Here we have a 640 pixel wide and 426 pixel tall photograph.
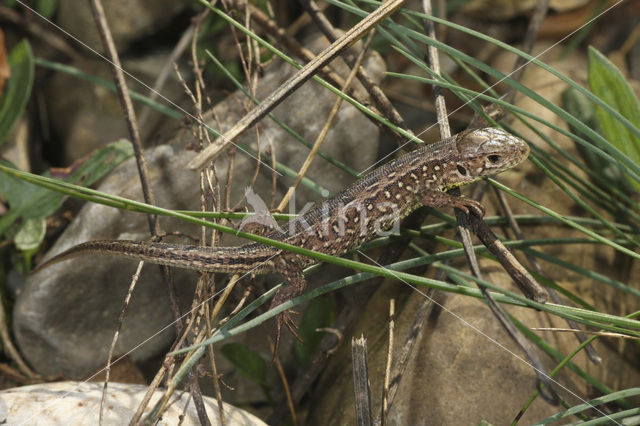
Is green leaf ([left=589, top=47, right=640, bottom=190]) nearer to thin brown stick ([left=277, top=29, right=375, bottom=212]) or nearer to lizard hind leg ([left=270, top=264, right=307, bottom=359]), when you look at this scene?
thin brown stick ([left=277, top=29, right=375, bottom=212])

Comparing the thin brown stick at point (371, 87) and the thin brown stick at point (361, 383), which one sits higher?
the thin brown stick at point (371, 87)

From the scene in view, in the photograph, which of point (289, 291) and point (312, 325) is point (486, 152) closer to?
point (289, 291)

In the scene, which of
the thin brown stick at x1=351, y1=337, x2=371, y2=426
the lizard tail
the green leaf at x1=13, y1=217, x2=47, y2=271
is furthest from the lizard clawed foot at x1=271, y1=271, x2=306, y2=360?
the green leaf at x1=13, y1=217, x2=47, y2=271

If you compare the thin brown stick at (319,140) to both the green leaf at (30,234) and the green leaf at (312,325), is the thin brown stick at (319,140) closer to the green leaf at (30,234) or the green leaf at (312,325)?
the green leaf at (312,325)

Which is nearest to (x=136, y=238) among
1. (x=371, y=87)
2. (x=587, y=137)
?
(x=371, y=87)

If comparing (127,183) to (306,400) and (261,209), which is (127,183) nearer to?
(261,209)

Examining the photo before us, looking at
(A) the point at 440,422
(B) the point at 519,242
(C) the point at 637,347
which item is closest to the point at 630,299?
(C) the point at 637,347

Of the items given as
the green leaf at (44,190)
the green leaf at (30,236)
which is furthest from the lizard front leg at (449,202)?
the green leaf at (30,236)
